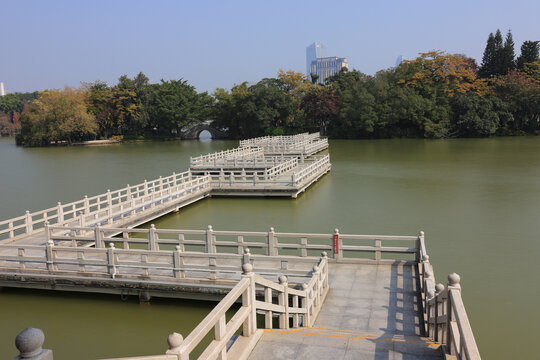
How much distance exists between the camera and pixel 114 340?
8984mm

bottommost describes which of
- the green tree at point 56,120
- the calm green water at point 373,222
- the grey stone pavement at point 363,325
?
the calm green water at point 373,222

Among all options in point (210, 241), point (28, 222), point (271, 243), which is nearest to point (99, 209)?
point (28, 222)

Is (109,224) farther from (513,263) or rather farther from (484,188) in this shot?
(484,188)

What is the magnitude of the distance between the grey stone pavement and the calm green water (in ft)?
5.26

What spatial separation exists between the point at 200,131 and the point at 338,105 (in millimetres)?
27996

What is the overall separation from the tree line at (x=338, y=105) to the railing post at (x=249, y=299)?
60646mm

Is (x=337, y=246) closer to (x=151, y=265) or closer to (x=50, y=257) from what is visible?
(x=151, y=265)

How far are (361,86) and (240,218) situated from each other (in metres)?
53.4

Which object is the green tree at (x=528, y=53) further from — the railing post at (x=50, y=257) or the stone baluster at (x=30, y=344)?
the stone baluster at (x=30, y=344)

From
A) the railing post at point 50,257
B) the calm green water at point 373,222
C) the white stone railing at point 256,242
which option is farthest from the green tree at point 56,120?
the railing post at point 50,257

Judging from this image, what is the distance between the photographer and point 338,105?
7050 centimetres

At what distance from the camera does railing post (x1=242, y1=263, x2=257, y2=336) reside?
17.8 feet

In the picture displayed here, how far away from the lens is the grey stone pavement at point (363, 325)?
554cm

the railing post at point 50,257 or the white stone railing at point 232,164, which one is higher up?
the white stone railing at point 232,164
